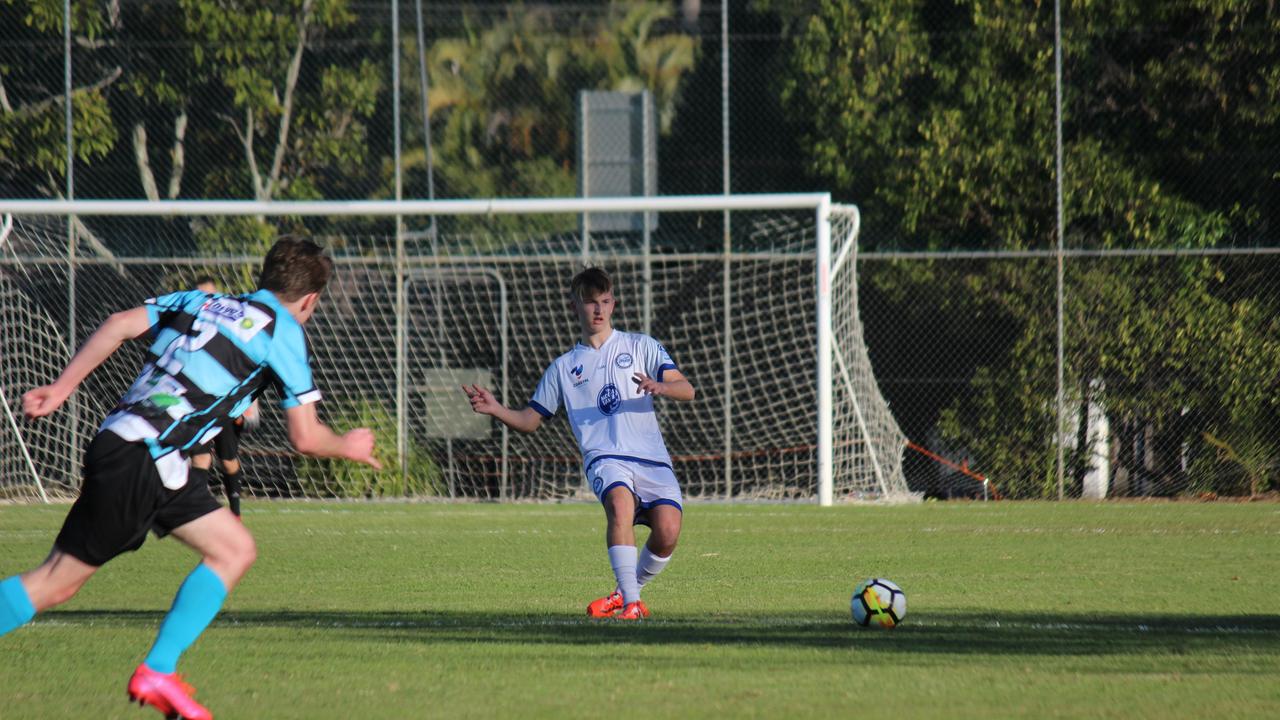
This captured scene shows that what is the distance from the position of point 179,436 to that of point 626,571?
2.87 metres

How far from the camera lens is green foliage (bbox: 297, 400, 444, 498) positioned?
54.9 ft

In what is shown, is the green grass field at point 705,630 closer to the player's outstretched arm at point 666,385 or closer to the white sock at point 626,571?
the white sock at point 626,571

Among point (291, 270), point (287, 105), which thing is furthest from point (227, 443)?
point (287, 105)

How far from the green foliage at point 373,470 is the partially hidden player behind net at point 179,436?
38.1 feet

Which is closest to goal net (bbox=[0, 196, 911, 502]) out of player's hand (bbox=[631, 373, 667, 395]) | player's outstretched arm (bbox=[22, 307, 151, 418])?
player's hand (bbox=[631, 373, 667, 395])

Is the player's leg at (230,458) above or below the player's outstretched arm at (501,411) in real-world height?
below

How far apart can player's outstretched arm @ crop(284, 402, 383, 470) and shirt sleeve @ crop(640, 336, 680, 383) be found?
9.65ft

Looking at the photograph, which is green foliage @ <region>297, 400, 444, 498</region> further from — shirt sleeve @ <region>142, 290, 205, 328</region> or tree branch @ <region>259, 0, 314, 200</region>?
shirt sleeve @ <region>142, 290, 205, 328</region>

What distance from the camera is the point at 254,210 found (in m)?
14.9

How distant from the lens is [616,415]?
7.84 m

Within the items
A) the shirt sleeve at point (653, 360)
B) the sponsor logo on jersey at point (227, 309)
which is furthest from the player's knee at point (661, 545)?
the sponsor logo on jersey at point (227, 309)

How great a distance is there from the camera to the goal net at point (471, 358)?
16172 mm

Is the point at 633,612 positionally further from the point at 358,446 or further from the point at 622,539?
the point at 358,446

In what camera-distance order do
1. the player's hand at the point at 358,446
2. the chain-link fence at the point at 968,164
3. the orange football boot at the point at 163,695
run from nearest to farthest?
1. the orange football boot at the point at 163,695
2. the player's hand at the point at 358,446
3. the chain-link fence at the point at 968,164
